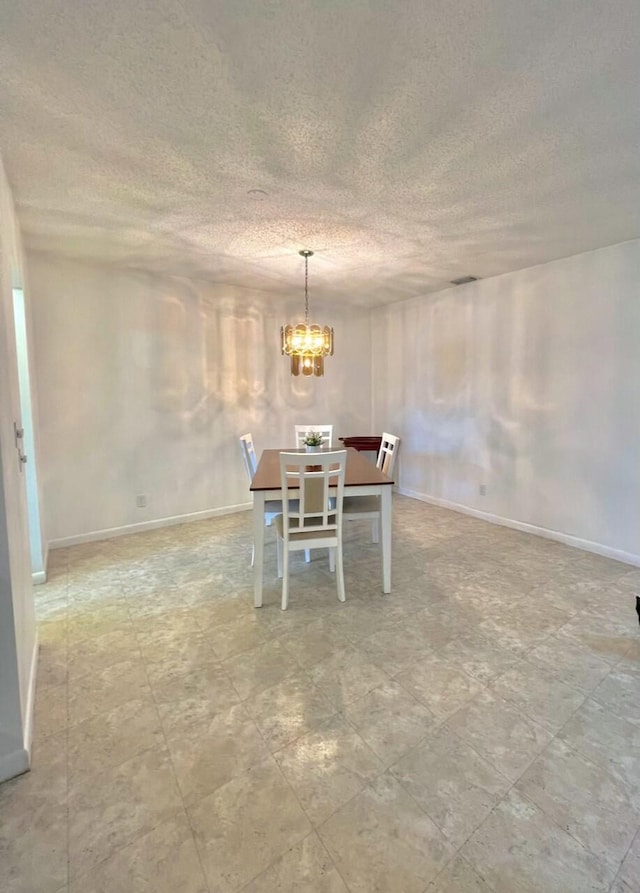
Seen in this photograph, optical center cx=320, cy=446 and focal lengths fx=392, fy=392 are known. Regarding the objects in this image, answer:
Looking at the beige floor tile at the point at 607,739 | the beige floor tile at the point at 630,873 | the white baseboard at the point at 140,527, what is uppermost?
the white baseboard at the point at 140,527

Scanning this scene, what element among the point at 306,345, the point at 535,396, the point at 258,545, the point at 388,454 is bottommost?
the point at 258,545

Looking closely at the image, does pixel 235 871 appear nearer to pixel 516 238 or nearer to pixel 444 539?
pixel 444 539

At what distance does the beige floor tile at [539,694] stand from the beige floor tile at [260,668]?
98 cm

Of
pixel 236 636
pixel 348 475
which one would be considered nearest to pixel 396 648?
pixel 236 636

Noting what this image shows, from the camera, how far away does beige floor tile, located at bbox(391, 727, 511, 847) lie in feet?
4.04

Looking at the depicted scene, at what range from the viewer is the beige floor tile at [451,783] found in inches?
48.5

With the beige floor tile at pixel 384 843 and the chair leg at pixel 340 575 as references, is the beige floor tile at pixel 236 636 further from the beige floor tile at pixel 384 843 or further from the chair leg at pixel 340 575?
the beige floor tile at pixel 384 843

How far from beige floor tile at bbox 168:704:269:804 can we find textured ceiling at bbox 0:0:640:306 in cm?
248

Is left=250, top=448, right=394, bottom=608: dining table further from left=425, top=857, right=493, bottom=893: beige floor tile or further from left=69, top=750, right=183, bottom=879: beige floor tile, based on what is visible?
left=425, top=857, right=493, bottom=893: beige floor tile

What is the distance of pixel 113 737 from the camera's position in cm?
154

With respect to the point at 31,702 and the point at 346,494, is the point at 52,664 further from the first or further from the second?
the point at 346,494

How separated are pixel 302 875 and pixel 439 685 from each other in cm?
94

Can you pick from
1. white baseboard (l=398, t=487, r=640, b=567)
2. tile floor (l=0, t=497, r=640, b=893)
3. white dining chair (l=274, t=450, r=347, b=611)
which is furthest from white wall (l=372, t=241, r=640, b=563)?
white dining chair (l=274, t=450, r=347, b=611)

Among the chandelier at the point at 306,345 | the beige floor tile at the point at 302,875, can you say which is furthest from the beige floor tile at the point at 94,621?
the chandelier at the point at 306,345
